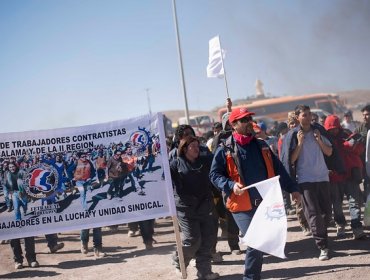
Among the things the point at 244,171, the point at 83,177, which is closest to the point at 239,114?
the point at 244,171

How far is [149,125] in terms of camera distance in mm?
5676

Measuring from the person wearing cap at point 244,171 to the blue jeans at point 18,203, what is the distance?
97.9 inches

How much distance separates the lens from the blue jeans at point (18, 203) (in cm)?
563

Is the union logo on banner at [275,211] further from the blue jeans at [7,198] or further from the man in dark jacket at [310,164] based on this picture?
the blue jeans at [7,198]

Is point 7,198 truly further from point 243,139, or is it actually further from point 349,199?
point 349,199

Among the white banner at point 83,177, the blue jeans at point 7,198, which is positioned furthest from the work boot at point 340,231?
the blue jeans at point 7,198

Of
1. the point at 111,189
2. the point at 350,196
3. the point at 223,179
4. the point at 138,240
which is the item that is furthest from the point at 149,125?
the point at 138,240

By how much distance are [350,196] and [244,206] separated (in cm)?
303

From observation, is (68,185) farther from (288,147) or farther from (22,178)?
(288,147)

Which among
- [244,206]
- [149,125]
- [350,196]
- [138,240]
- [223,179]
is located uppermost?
[149,125]

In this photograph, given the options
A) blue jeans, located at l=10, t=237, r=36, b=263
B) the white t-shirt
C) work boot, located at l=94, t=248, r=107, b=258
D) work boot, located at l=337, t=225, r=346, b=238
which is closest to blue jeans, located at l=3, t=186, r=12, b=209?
blue jeans, located at l=10, t=237, r=36, b=263

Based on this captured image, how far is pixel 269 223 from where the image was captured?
4203 mm

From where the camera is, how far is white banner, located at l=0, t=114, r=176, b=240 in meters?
5.61

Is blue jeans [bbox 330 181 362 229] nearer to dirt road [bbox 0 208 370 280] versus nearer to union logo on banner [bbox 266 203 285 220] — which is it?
dirt road [bbox 0 208 370 280]
